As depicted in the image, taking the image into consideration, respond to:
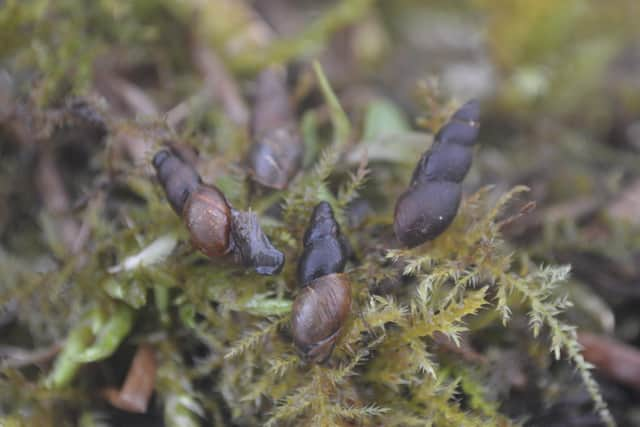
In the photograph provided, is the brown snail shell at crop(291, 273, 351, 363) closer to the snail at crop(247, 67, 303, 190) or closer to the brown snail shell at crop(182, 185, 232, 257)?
the brown snail shell at crop(182, 185, 232, 257)

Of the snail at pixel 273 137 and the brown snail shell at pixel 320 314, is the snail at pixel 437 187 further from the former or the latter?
the snail at pixel 273 137

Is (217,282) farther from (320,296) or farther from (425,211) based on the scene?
(425,211)

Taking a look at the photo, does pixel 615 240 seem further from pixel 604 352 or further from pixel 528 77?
pixel 528 77

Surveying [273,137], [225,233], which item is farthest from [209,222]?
[273,137]

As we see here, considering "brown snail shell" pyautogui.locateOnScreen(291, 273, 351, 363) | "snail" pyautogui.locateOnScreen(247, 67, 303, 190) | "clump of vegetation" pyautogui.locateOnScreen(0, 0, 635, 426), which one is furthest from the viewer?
"snail" pyautogui.locateOnScreen(247, 67, 303, 190)

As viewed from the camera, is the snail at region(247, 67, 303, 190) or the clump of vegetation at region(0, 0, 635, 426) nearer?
the clump of vegetation at region(0, 0, 635, 426)

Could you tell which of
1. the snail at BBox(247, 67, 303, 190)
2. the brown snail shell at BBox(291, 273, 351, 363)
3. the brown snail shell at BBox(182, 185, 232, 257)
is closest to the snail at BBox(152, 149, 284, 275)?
the brown snail shell at BBox(182, 185, 232, 257)


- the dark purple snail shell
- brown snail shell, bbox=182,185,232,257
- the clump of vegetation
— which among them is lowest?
the clump of vegetation

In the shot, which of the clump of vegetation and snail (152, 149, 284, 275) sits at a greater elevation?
snail (152, 149, 284, 275)

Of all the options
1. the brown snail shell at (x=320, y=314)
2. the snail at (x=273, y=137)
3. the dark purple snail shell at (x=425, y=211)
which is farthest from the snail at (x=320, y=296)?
the snail at (x=273, y=137)

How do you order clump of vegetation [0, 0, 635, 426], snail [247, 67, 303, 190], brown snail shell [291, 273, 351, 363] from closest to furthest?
brown snail shell [291, 273, 351, 363]
clump of vegetation [0, 0, 635, 426]
snail [247, 67, 303, 190]
